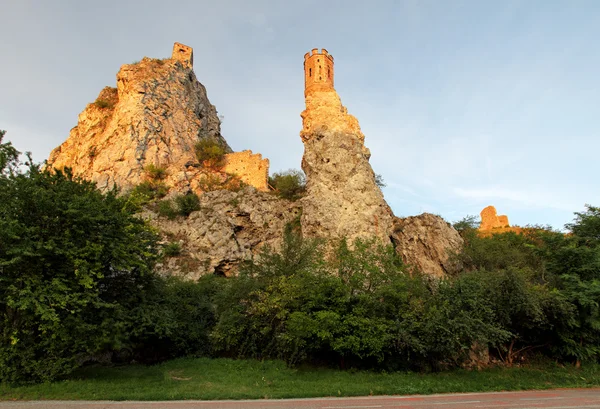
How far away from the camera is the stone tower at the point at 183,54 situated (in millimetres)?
56750

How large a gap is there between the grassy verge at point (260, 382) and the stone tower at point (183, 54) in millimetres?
49715

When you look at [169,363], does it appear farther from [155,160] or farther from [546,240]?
[155,160]

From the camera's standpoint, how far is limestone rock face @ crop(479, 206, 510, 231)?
2182 inches

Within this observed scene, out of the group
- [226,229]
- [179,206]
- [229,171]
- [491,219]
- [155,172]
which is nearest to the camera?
[226,229]

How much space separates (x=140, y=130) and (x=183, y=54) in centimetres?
1773

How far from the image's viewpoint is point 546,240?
21016mm

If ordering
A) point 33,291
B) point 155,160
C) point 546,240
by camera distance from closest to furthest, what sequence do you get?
point 33,291 → point 546,240 → point 155,160

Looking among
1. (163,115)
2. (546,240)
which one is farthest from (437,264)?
(163,115)

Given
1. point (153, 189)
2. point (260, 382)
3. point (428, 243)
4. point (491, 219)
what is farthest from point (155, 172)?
point (491, 219)

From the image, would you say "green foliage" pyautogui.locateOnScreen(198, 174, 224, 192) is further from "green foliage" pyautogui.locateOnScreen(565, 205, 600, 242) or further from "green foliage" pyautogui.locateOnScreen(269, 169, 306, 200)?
"green foliage" pyautogui.locateOnScreen(565, 205, 600, 242)

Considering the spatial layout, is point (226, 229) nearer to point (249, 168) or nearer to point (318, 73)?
point (249, 168)

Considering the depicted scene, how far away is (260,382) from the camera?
14781mm

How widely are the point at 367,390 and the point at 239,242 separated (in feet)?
84.3

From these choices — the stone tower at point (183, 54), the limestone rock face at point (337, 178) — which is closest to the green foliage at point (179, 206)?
the limestone rock face at point (337, 178)
